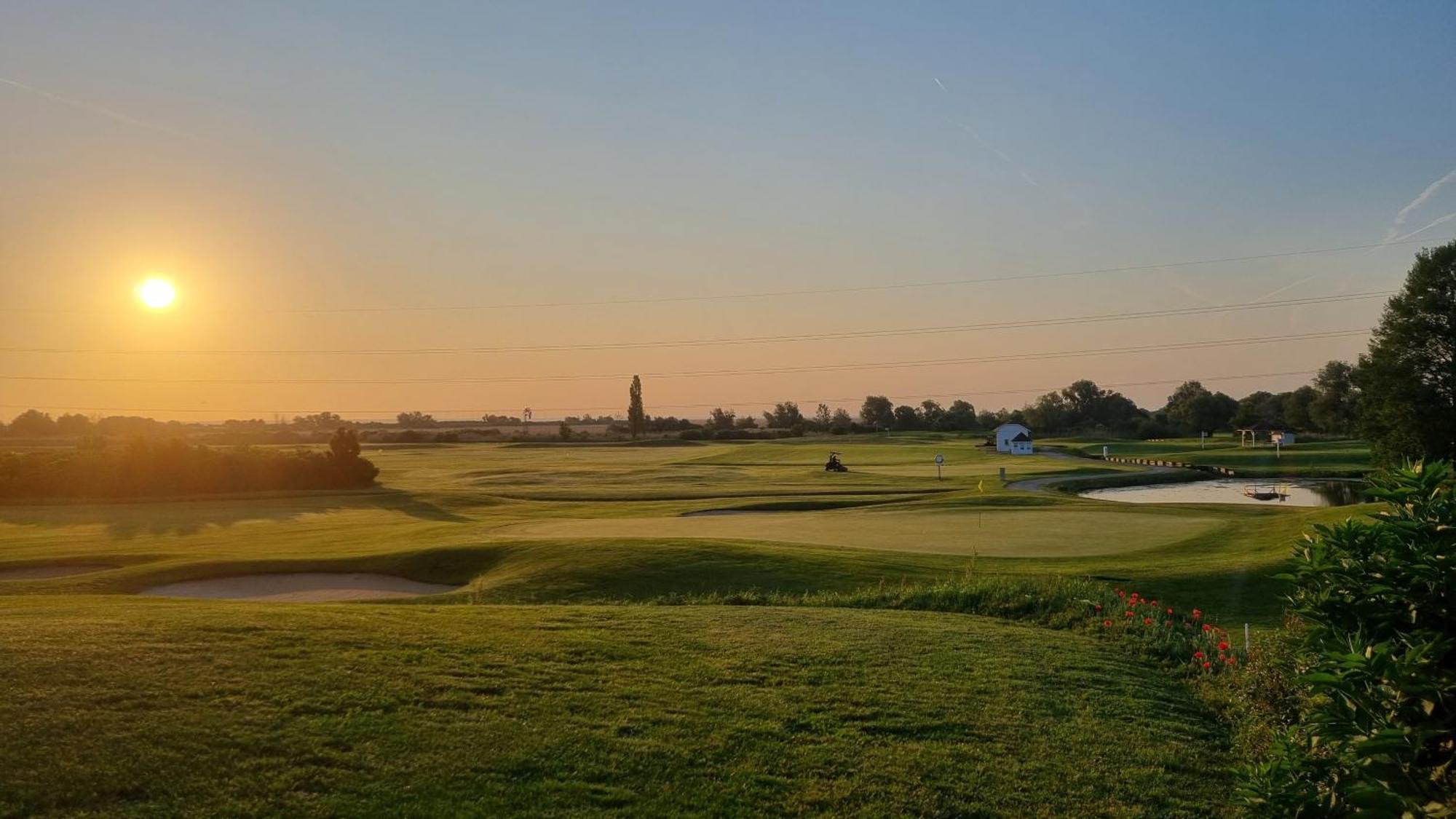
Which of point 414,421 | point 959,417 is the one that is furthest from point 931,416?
point 414,421

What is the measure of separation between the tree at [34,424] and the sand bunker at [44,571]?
126 m

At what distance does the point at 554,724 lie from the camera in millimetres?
8461

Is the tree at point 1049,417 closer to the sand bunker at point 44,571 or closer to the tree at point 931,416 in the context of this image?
the tree at point 931,416

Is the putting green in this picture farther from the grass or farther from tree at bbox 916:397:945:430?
tree at bbox 916:397:945:430

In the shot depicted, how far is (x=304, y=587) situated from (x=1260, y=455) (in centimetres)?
8504

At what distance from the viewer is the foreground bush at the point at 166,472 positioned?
4897cm

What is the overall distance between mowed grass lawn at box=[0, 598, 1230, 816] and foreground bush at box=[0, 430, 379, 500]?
44813 millimetres

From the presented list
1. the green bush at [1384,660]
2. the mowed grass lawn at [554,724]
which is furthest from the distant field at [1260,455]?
the green bush at [1384,660]

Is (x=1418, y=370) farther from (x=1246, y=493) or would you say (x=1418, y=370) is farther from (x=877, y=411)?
(x=877, y=411)

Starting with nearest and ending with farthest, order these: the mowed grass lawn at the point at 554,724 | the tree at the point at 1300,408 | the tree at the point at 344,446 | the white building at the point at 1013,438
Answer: the mowed grass lawn at the point at 554,724
the tree at the point at 344,446
the white building at the point at 1013,438
the tree at the point at 1300,408

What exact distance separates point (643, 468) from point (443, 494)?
2251 cm

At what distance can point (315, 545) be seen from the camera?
3034cm

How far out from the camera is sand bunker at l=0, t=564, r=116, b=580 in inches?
985

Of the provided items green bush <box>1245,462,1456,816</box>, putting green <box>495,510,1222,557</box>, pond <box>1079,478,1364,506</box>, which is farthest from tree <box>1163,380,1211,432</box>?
green bush <box>1245,462,1456,816</box>
